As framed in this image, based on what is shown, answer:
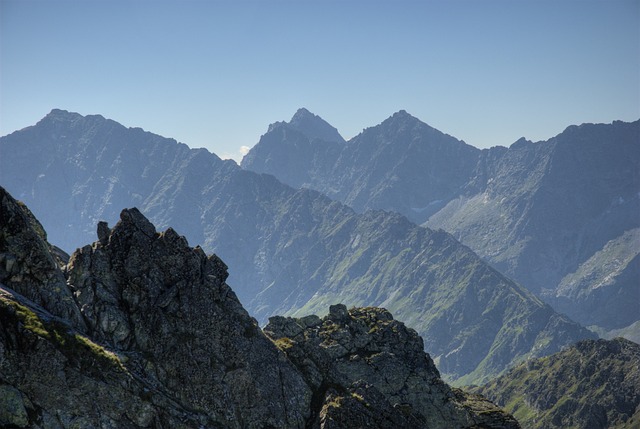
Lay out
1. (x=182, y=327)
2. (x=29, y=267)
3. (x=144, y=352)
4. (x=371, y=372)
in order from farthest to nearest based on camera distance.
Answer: (x=371, y=372)
(x=182, y=327)
(x=144, y=352)
(x=29, y=267)

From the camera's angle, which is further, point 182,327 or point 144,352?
point 182,327

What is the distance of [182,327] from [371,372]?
33466 mm

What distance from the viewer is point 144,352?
206 ft

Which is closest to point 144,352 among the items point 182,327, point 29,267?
point 182,327

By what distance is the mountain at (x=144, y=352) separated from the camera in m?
52.5

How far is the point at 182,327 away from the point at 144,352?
482 centimetres

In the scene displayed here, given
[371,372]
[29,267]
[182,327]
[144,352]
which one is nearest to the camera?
[29,267]

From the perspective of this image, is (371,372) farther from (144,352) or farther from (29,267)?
(29,267)

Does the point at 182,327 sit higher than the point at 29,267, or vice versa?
the point at 29,267

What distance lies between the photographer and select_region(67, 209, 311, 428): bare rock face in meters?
62.2

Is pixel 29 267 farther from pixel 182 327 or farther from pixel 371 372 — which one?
pixel 371 372

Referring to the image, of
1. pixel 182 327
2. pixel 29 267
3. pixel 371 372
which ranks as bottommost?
pixel 371 372

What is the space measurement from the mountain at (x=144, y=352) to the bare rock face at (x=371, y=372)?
292 millimetres

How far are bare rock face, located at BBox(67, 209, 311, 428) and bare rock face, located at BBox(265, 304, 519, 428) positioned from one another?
13.3 feet
